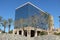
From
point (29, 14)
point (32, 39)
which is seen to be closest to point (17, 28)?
point (29, 14)

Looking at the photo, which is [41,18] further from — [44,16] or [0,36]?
[0,36]

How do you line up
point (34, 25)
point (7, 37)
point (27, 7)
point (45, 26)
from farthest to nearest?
point (27, 7) → point (45, 26) → point (34, 25) → point (7, 37)

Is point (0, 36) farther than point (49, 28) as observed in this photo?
No

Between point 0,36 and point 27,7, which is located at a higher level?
point 27,7

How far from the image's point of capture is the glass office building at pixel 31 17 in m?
66.5

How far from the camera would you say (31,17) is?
2707 inches

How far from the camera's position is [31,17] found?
68750 millimetres

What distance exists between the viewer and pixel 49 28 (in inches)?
2815

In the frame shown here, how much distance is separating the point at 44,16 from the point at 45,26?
15.9ft

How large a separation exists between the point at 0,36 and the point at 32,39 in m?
3.99

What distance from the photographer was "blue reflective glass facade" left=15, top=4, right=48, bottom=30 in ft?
218

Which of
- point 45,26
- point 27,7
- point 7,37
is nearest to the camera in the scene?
point 7,37

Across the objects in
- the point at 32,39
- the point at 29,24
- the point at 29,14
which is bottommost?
the point at 32,39

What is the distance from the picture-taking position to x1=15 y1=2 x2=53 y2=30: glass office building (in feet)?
218
